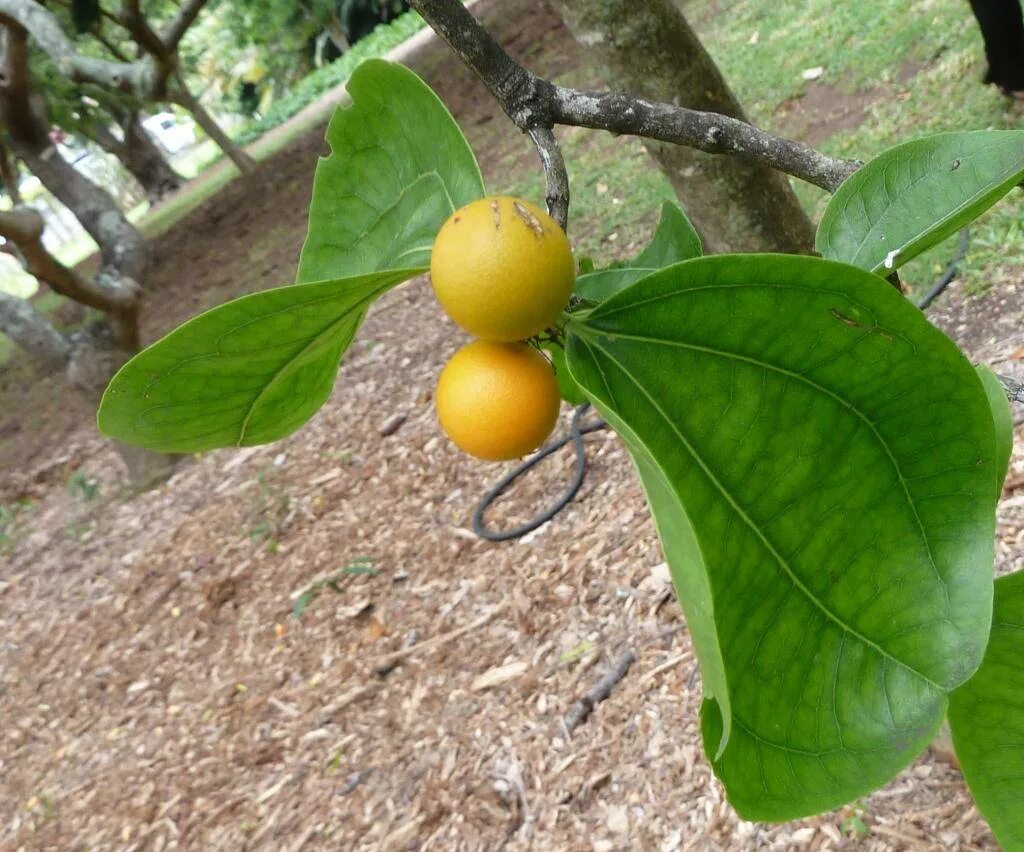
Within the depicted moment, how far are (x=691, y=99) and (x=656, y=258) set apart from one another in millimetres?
1073

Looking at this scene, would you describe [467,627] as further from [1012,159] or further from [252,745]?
Result: [1012,159]

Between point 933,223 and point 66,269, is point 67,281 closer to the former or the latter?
point 66,269

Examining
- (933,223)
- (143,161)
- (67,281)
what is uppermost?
(933,223)

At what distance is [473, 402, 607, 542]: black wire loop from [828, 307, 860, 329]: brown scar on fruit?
8.70 ft

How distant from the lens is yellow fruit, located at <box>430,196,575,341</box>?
0.56 meters

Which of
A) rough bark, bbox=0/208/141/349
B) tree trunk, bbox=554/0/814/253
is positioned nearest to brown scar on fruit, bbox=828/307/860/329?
tree trunk, bbox=554/0/814/253

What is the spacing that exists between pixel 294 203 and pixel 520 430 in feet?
29.8

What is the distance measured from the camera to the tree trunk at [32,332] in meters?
5.24

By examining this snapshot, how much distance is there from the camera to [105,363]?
5.22 metres

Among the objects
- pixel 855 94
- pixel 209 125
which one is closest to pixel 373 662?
pixel 855 94

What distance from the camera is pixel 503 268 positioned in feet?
1.84

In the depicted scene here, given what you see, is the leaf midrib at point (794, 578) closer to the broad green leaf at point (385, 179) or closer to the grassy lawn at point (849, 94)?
the broad green leaf at point (385, 179)

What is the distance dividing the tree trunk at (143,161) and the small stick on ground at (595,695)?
11.6 meters

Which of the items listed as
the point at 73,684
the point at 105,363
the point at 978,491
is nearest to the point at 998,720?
the point at 978,491
